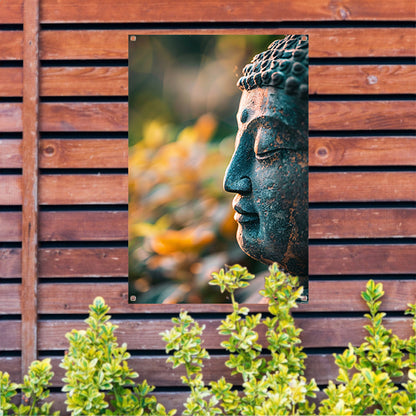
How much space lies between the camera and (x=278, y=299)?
2.40m

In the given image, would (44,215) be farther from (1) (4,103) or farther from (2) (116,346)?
(2) (116,346)

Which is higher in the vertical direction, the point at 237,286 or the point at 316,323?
the point at 237,286

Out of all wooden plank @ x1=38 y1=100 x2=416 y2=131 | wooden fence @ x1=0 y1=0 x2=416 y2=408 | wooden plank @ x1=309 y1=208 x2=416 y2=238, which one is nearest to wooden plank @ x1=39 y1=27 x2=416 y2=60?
wooden fence @ x1=0 y1=0 x2=416 y2=408

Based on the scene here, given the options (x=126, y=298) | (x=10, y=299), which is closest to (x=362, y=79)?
(x=126, y=298)

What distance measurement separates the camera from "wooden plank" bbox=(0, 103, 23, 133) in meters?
2.51

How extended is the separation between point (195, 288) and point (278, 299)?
0.47 meters

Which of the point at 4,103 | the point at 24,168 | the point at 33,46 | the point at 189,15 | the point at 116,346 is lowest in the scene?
the point at 116,346

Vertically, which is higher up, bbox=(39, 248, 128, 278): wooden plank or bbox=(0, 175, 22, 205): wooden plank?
bbox=(0, 175, 22, 205): wooden plank

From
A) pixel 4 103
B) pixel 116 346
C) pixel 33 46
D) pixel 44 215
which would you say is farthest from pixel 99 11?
pixel 116 346

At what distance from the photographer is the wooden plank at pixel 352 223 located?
2510 millimetres

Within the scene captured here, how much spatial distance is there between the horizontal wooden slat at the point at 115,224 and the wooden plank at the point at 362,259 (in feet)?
0.23

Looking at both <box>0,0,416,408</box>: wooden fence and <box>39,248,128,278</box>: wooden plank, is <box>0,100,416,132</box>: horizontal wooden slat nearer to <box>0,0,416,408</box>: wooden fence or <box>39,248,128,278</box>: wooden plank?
<box>0,0,416,408</box>: wooden fence

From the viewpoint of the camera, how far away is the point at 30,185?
249 centimetres

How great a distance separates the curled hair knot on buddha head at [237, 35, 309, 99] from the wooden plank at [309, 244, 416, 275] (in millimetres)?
905
